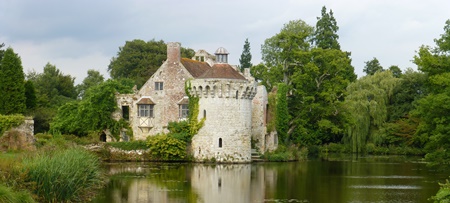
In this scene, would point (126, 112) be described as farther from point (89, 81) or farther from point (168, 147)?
point (89, 81)

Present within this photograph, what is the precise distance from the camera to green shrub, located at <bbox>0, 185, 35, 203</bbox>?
17266 mm

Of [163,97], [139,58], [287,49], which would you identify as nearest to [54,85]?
[139,58]

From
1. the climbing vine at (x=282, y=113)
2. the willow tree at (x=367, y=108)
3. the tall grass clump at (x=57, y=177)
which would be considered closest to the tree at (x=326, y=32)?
the willow tree at (x=367, y=108)

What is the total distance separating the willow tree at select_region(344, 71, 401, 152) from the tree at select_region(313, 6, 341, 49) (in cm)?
685

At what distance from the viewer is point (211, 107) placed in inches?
1550

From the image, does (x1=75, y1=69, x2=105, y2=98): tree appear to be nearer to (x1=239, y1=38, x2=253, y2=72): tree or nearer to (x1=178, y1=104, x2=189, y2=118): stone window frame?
(x1=239, y1=38, x2=253, y2=72): tree

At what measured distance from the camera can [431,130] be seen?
35.6 m

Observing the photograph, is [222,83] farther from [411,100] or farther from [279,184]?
[411,100]

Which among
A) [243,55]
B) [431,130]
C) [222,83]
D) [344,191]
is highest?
[243,55]

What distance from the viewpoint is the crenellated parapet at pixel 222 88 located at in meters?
39.0

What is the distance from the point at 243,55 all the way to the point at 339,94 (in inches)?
989

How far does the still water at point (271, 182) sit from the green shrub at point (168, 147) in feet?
4.58

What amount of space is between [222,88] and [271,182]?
412 inches

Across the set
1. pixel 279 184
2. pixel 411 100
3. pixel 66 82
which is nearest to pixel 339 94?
pixel 411 100
